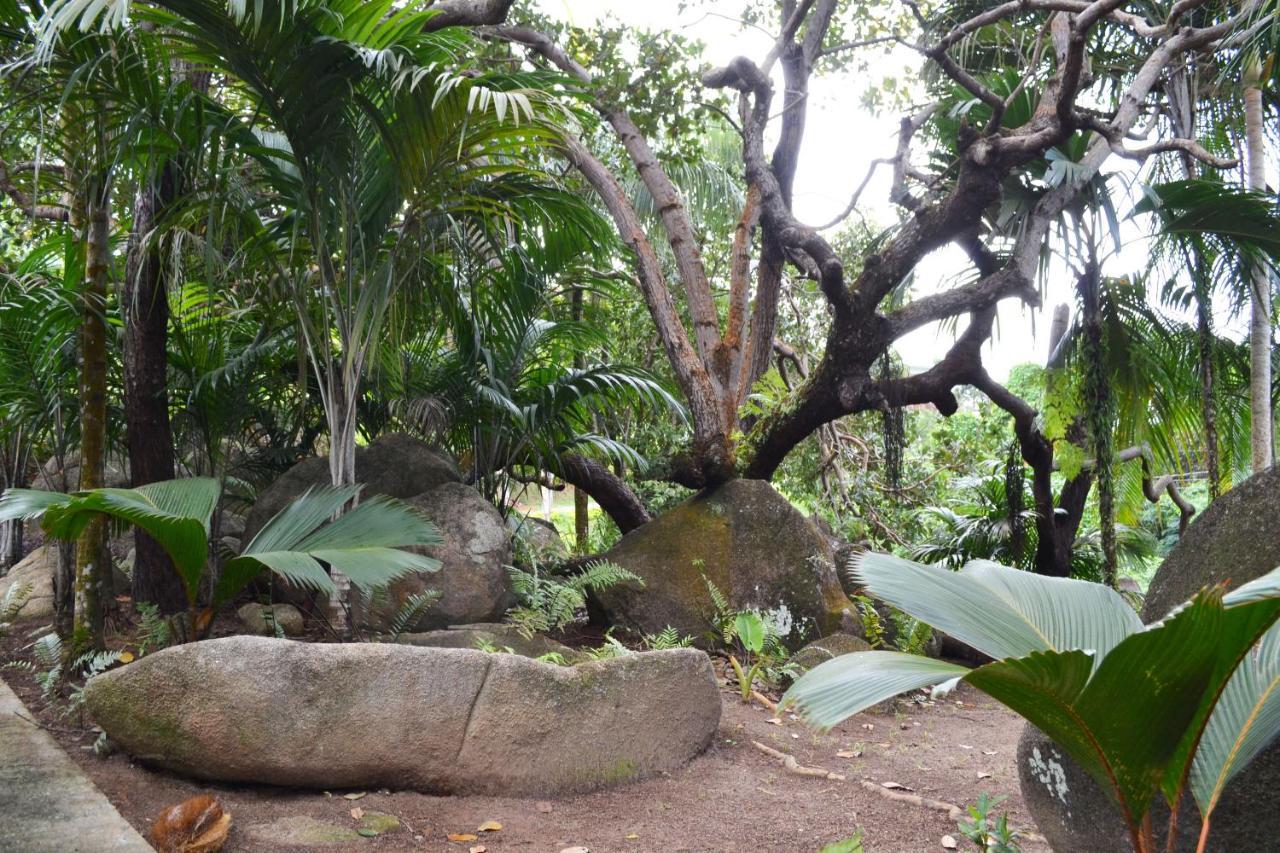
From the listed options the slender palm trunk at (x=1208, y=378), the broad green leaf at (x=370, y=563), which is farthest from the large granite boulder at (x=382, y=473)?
the slender palm trunk at (x=1208, y=378)

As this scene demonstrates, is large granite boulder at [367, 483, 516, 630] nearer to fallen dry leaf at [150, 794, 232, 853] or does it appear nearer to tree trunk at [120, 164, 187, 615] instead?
tree trunk at [120, 164, 187, 615]

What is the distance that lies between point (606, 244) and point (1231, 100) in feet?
16.8

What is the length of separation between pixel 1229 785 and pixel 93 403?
494 centimetres

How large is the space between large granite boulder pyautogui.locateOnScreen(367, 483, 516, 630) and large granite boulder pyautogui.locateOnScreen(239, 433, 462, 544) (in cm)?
18

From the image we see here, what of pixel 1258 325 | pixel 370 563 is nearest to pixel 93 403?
pixel 370 563

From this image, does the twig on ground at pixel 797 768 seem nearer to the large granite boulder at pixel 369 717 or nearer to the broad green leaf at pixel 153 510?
the large granite boulder at pixel 369 717

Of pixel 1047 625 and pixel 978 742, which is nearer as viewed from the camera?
pixel 1047 625

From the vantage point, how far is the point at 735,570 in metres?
6.45

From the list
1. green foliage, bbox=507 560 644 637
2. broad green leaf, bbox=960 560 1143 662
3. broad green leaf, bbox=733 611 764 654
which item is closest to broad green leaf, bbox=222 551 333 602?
green foliage, bbox=507 560 644 637

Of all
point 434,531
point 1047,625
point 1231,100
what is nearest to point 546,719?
point 434,531

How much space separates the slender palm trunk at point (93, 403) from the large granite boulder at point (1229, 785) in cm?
408

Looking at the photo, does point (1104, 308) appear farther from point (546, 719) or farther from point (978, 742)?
point (546, 719)

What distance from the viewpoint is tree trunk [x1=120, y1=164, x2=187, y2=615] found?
5.34 m

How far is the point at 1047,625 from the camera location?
2.13 metres
